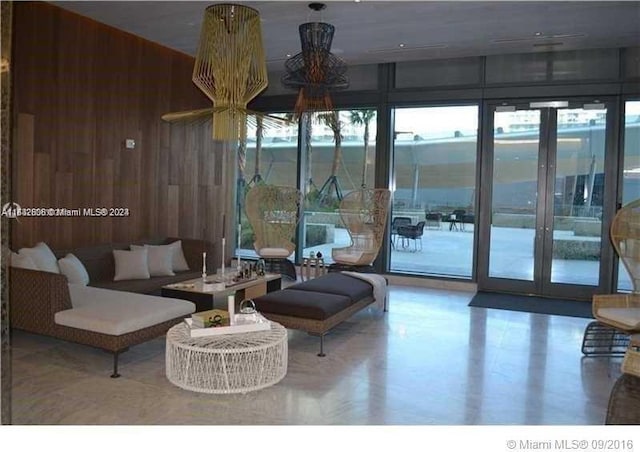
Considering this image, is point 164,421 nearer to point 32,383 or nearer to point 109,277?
point 32,383

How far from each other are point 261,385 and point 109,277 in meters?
2.99

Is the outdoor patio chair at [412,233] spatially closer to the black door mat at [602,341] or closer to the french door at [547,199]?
the french door at [547,199]

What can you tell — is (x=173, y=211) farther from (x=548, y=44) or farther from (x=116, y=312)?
(x=548, y=44)

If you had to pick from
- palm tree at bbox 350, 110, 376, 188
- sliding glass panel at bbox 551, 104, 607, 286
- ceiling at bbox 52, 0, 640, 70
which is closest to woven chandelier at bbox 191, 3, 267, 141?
ceiling at bbox 52, 0, 640, 70

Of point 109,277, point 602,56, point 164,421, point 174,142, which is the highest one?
point 602,56

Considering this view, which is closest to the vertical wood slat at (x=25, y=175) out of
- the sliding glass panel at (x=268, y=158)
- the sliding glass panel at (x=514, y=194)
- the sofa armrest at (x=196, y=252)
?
the sofa armrest at (x=196, y=252)

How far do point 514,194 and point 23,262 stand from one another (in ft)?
19.1

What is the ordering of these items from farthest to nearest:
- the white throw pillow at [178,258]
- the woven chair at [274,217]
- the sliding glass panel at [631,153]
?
1. the woven chair at [274,217]
2. the sliding glass panel at [631,153]
3. the white throw pillow at [178,258]

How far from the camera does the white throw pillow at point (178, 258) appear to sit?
636 cm

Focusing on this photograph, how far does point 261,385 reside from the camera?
11.3 feet

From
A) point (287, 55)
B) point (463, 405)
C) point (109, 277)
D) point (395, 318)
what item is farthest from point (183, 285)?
point (287, 55)

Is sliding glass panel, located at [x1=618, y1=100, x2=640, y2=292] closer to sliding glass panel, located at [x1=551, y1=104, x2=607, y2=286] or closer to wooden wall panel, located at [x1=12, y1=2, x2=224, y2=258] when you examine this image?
sliding glass panel, located at [x1=551, y1=104, x2=607, y2=286]

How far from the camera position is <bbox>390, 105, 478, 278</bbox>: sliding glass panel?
7453mm

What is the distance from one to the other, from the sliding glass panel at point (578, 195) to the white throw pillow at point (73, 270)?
5692 millimetres
